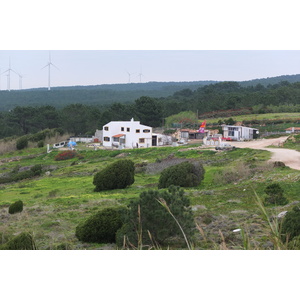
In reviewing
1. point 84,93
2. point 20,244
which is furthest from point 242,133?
point 84,93

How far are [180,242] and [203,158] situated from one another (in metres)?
14.3

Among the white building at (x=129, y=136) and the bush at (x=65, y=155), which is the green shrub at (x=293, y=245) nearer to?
the bush at (x=65, y=155)

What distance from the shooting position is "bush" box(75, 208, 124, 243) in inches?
326

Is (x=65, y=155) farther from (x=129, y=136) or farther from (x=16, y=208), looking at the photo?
(x=16, y=208)

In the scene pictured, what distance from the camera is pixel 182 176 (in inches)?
594

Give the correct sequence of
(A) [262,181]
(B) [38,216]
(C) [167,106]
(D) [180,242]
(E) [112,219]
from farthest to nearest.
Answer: (C) [167,106]
(A) [262,181]
(B) [38,216]
(E) [112,219]
(D) [180,242]

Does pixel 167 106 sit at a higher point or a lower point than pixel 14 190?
higher

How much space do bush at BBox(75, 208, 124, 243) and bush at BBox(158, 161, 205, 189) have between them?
6257 mm

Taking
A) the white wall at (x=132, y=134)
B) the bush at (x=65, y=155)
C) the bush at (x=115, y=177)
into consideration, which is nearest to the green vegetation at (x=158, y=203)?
the bush at (x=115, y=177)

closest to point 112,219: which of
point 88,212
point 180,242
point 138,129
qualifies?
point 180,242

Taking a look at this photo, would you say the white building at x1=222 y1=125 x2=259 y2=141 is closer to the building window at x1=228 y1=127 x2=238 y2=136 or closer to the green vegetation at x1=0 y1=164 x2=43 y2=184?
the building window at x1=228 y1=127 x2=238 y2=136

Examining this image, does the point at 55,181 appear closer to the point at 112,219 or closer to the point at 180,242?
the point at 112,219

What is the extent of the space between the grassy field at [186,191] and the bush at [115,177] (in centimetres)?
40

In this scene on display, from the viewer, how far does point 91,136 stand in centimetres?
3900
